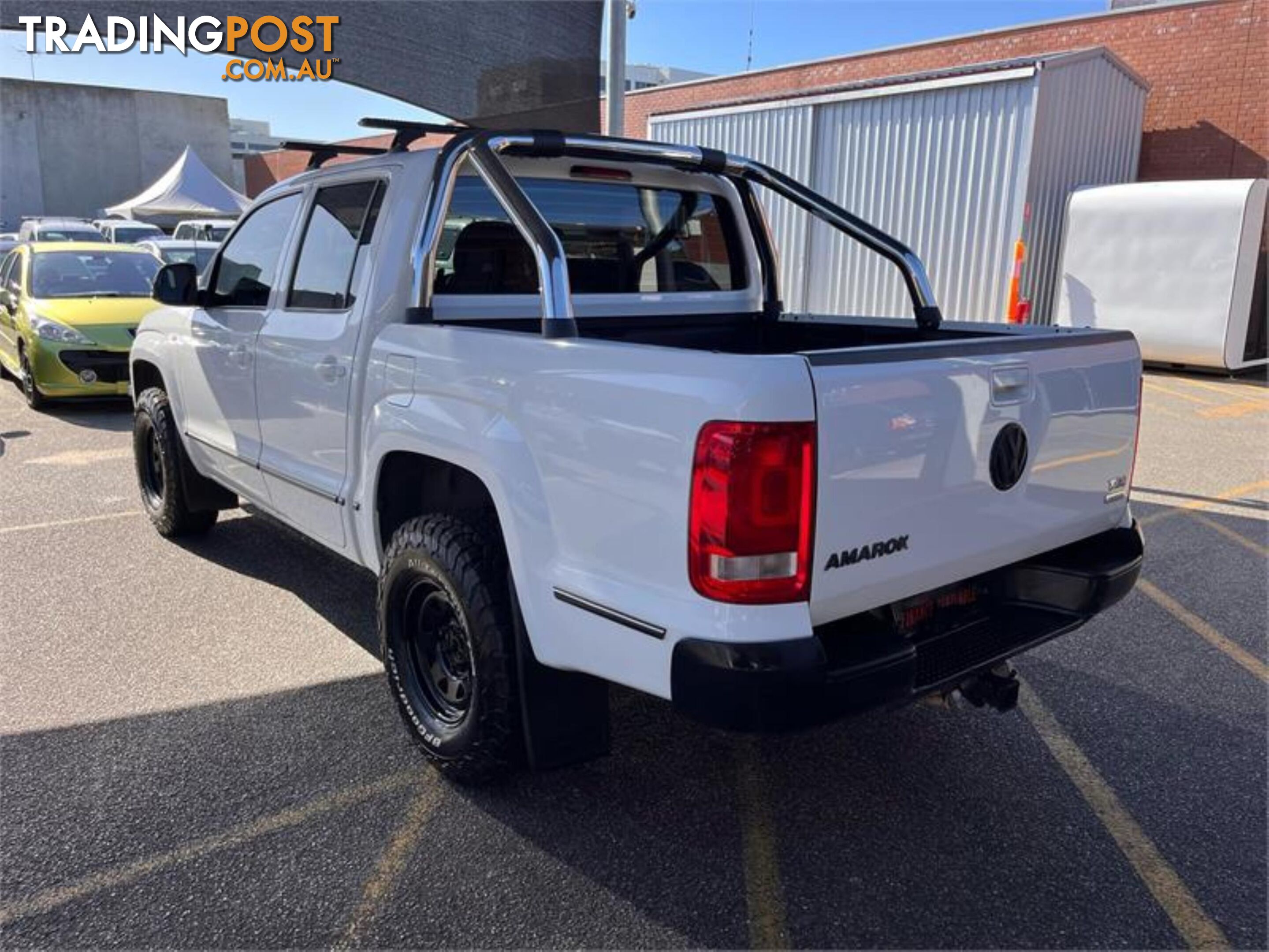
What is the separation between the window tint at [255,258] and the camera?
14.1 feet

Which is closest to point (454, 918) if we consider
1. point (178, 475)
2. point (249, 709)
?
point (249, 709)

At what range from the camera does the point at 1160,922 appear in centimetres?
256

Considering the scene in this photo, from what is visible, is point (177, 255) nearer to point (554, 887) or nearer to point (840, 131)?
point (840, 131)

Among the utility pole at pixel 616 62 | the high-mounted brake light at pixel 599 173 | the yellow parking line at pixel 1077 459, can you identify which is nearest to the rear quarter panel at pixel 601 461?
the yellow parking line at pixel 1077 459

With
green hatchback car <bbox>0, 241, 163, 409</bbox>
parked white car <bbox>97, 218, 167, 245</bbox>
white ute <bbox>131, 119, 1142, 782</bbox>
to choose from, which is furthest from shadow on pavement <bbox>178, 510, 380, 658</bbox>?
parked white car <bbox>97, 218, 167, 245</bbox>

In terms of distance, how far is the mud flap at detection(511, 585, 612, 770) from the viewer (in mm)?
2799

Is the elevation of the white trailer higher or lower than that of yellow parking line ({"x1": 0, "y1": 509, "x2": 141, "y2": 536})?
higher

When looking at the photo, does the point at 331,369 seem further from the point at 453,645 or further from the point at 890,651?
the point at 890,651

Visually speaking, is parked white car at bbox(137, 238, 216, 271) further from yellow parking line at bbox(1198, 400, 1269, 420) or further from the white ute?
yellow parking line at bbox(1198, 400, 1269, 420)

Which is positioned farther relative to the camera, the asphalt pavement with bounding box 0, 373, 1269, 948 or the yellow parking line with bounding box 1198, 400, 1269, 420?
the yellow parking line with bounding box 1198, 400, 1269, 420

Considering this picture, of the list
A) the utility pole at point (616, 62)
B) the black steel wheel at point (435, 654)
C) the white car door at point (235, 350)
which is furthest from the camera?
the utility pole at point (616, 62)

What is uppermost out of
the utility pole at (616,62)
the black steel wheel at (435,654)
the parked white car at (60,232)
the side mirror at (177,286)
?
the utility pole at (616,62)

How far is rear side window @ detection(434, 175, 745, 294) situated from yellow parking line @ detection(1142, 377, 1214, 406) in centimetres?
842

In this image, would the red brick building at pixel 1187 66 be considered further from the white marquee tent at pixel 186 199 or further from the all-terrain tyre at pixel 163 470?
the white marquee tent at pixel 186 199
